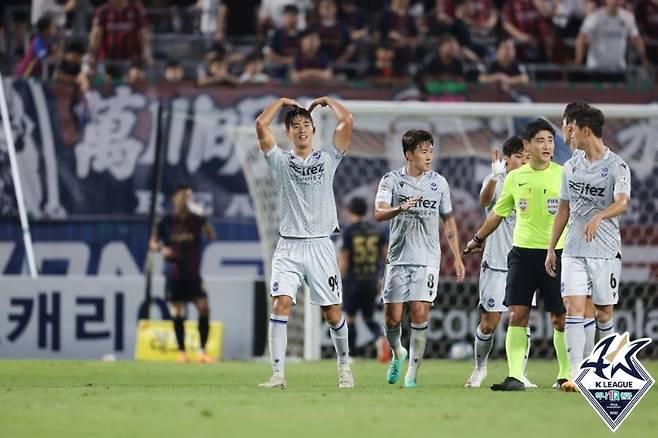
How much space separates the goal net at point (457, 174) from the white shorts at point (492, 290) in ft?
23.0

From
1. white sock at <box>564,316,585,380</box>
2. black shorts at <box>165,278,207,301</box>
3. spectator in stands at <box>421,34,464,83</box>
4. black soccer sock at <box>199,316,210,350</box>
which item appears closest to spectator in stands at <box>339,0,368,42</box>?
spectator in stands at <box>421,34,464,83</box>

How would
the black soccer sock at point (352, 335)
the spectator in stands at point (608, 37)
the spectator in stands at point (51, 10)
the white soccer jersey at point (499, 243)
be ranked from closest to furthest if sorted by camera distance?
the white soccer jersey at point (499, 243) < the black soccer sock at point (352, 335) < the spectator in stands at point (608, 37) < the spectator in stands at point (51, 10)

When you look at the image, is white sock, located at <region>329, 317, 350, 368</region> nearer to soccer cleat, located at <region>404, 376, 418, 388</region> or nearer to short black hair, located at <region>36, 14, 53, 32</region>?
soccer cleat, located at <region>404, 376, 418, 388</region>

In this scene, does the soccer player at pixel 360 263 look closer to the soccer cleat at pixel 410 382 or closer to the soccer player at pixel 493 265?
the soccer player at pixel 493 265

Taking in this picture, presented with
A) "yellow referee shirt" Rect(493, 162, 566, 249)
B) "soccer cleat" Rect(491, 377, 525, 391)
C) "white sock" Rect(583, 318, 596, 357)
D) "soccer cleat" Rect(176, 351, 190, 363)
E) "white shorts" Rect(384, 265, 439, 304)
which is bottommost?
"soccer cleat" Rect(176, 351, 190, 363)

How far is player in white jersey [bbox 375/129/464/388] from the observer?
44.6ft

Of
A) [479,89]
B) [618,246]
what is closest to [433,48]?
[479,89]

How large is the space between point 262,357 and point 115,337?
2.09m

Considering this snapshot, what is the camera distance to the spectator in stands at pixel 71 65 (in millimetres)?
22844

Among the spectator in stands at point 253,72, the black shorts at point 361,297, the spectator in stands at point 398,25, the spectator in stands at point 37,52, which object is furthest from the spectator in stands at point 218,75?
the black shorts at point 361,297

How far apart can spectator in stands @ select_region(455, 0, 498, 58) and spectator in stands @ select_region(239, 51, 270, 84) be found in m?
3.84

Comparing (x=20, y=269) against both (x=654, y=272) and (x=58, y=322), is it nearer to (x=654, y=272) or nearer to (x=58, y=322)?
(x=58, y=322)

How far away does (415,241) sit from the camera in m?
13.7

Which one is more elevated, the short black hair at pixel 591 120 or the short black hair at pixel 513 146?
the short black hair at pixel 591 120
